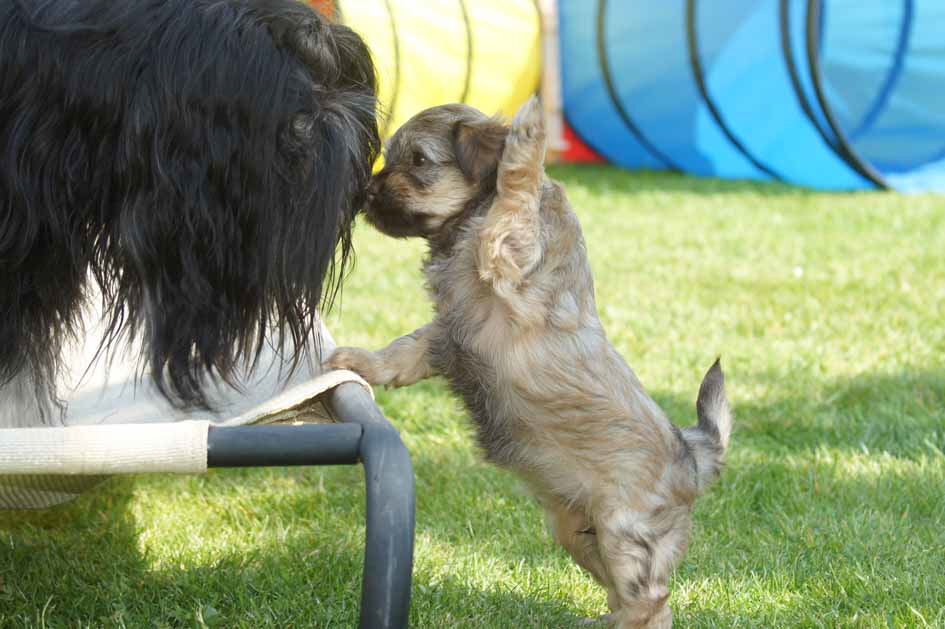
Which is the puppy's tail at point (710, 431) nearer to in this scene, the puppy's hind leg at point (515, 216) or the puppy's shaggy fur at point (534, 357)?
the puppy's shaggy fur at point (534, 357)

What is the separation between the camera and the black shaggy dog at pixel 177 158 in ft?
5.41

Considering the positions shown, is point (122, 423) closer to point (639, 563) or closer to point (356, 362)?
point (356, 362)

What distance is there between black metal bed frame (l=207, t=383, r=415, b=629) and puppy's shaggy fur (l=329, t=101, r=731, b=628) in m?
0.55

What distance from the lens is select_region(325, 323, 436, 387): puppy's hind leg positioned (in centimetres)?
229

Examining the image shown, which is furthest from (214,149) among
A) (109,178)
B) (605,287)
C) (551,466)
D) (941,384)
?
(605,287)

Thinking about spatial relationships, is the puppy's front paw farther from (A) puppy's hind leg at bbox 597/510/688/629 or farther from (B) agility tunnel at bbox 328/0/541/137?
(B) agility tunnel at bbox 328/0/541/137

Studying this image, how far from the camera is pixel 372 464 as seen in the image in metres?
1.54

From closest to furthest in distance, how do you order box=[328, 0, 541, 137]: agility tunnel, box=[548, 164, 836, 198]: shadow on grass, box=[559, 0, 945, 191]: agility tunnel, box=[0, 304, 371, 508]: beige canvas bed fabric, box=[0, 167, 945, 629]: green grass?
box=[0, 304, 371, 508]: beige canvas bed fabric → box=[0, 167, 945, 629]: green grass → box=[328, 0, 541, 137]: agility tunnel → box=[548, 164, 836, 198]: shadow on grass → box=[559, 0, 945, 191]: agility tunnel

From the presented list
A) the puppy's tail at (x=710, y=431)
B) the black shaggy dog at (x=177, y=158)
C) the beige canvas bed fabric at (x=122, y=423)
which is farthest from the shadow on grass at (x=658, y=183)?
the black shaggy dog at (x=177, y=158)

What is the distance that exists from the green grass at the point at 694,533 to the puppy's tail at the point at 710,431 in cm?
32

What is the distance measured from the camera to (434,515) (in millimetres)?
Result: 2939

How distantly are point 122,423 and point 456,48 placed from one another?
7731 millimetres

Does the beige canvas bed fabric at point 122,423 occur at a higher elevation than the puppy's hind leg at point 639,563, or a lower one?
higher

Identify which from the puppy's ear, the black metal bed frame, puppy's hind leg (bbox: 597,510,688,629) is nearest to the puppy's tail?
puppy's hind leg (bbox: 597,510,688,629)
